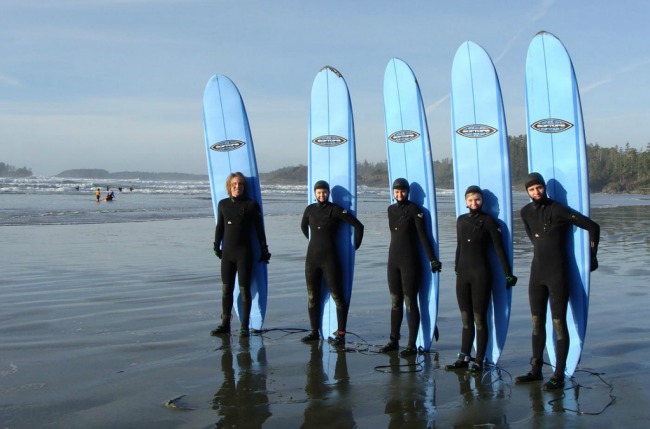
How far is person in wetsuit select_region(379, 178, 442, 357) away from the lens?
17.3 ft

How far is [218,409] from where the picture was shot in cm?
403

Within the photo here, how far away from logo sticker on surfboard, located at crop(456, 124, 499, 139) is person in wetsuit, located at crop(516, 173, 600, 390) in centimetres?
84

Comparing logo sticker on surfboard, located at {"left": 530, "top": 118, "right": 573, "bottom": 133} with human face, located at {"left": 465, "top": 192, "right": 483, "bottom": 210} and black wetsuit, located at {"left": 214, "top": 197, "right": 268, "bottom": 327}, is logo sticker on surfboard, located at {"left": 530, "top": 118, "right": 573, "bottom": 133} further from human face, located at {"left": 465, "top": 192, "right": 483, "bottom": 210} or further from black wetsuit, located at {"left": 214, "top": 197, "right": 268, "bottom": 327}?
black wetsuit, located at {"left": 214, "top": 197, "right": 268, "bottom": 327}

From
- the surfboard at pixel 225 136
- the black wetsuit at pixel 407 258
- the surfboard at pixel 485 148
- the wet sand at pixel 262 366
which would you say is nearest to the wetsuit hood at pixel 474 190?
the surfboard at pixel 485 148

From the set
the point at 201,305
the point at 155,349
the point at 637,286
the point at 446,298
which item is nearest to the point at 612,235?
the point at 637,286

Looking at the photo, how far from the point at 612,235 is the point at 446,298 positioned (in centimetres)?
979

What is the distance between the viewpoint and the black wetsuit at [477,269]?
15.6ft

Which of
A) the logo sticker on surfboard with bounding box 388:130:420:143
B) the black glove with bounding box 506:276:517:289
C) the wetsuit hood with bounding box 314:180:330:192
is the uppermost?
the logo sticker on surfboard with bounding box 388:130:420:143

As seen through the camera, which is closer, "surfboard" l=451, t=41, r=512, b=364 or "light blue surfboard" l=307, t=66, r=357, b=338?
"surfboard" l=451, t=41, r=512, b=364

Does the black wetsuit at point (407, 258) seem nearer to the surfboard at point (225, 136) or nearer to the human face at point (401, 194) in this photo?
the human face at point (401, 194)

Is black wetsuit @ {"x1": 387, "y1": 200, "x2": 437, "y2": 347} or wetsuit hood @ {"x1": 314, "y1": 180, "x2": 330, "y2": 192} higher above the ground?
wetsuit hood @ {"x1": 314, "y1": 180, "x2": 330, "y2": 192}

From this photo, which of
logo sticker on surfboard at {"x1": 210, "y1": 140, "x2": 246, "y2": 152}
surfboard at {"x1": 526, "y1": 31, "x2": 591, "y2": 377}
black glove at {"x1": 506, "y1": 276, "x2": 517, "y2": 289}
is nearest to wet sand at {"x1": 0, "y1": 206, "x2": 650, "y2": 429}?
surfboard at {"x1": 526, "y1": 31, "x2": 591, "y2": 377}

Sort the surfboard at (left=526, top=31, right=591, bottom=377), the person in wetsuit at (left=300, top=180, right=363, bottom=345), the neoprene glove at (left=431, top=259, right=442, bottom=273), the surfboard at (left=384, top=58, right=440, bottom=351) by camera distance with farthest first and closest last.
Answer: the person in wetsuit at (left=300, top=180, right=363, bottom=345) → the surfboard at (left=384, top=58, right=440, bottom=351) → the neoprene glove at (left=431, top=259, right=442, bottom=273) → the surfboard at (left=526, top=31, right=591, bottom=377)

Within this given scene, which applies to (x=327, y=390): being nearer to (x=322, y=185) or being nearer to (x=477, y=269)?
(x=477, y=269)
